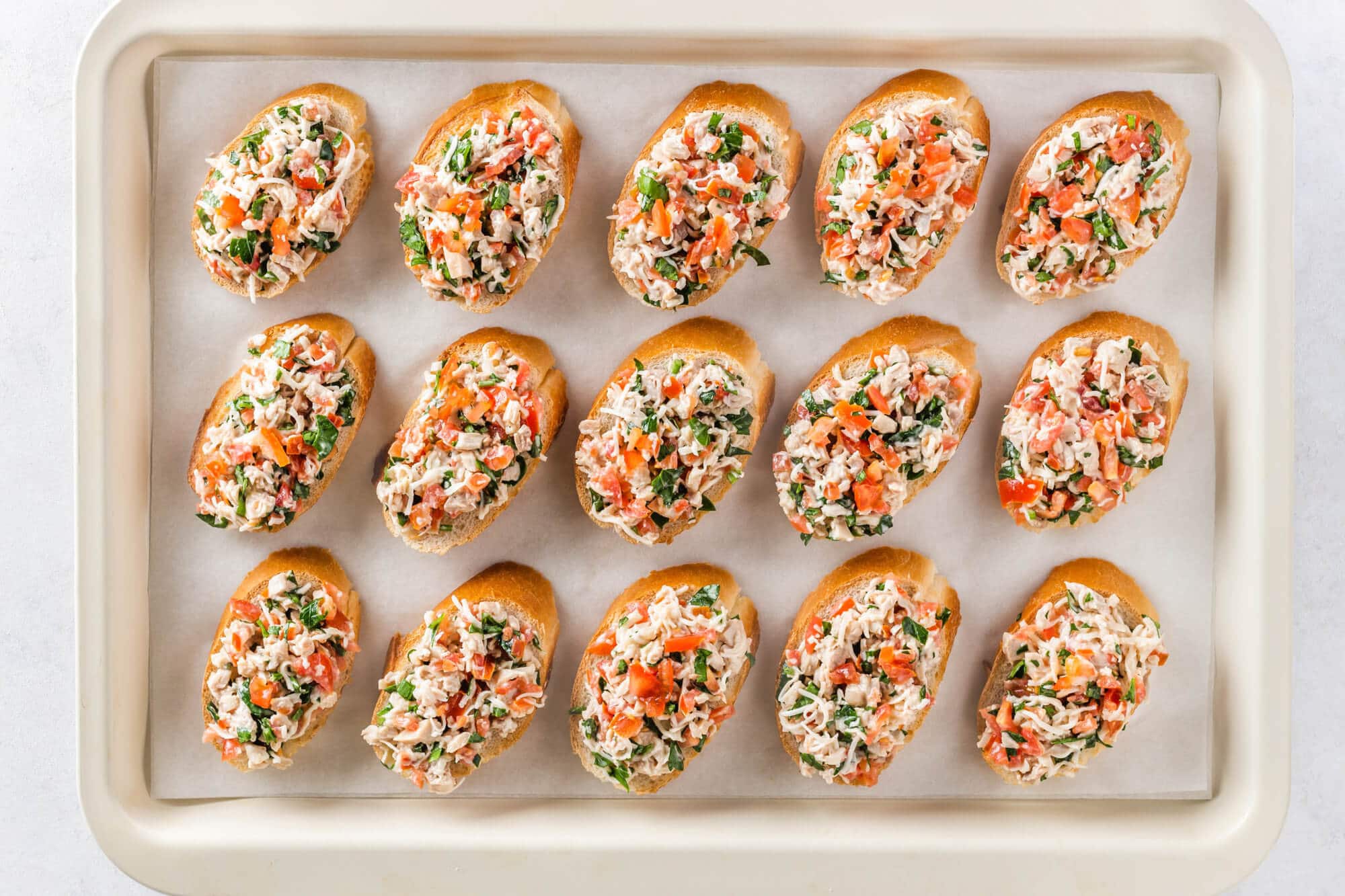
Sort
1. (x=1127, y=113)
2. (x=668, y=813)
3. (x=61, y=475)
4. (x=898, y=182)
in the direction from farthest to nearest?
(x=61, y=475)
(x=668, y=813)
(x=1127, y=113)
(x=898, y=182)

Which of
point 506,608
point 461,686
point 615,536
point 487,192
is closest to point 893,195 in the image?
point 487,192

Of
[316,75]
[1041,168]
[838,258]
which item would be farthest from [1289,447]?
[316,75]

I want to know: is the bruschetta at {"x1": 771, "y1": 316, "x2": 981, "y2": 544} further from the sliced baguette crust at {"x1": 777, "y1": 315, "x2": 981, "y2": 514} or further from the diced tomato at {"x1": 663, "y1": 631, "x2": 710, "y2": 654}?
the diced tomato at {"x1": 663, "y1": 631, "x2": 710, "y2": 654}

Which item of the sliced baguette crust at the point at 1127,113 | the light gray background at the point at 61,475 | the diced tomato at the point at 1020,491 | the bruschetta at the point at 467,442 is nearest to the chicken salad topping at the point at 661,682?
the bruschetta at the point at 467,442

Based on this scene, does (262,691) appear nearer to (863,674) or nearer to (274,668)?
(274,668)

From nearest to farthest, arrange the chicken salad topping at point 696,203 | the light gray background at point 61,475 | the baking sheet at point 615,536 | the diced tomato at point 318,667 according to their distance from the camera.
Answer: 1. the chicken salad topping at point 696,203
2. the diced tomato at point 318,667
3. the baking sheet at point 615,536
4. the light gray background at point 61,475

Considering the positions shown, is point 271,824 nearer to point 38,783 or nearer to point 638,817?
point 38,783

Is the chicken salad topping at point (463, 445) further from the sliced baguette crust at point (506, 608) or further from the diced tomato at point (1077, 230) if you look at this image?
the diced tomato at point (1077, 230)
